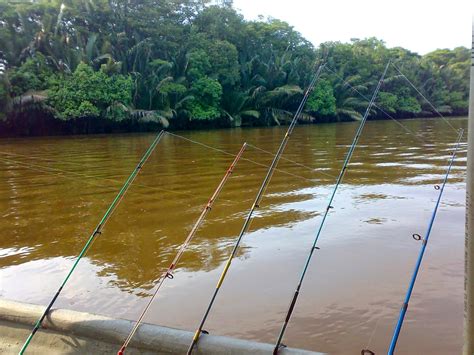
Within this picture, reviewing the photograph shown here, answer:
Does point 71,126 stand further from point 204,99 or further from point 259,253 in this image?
point 259,253

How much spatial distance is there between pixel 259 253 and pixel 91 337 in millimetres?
2728

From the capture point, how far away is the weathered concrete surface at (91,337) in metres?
2.78

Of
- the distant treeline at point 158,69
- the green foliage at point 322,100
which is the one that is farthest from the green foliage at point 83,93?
the green foliage at point 322,100

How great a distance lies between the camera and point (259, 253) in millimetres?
5465

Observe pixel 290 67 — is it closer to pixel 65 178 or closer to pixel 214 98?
pixel 214 98

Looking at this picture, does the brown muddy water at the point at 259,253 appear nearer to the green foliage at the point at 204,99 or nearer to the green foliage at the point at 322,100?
the green foliage at the point at 204,99

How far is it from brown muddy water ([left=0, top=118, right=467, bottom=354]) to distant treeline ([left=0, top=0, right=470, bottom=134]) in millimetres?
9911

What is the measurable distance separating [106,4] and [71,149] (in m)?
13.9

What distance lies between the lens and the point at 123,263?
5.22 meters

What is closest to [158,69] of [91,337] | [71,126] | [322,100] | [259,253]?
[71,126]

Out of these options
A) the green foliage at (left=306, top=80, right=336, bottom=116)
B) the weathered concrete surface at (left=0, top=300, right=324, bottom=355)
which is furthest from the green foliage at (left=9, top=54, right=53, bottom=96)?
the weathered concrete surface at (left=0, top=300, right=324, bottom=355)

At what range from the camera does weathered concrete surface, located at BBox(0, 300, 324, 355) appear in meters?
2.78

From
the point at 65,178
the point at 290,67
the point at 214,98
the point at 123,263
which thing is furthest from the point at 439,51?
the point at 123,263

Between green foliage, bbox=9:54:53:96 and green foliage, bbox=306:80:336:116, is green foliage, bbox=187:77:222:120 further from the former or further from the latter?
green foliage, bbox=306:80:336:116
